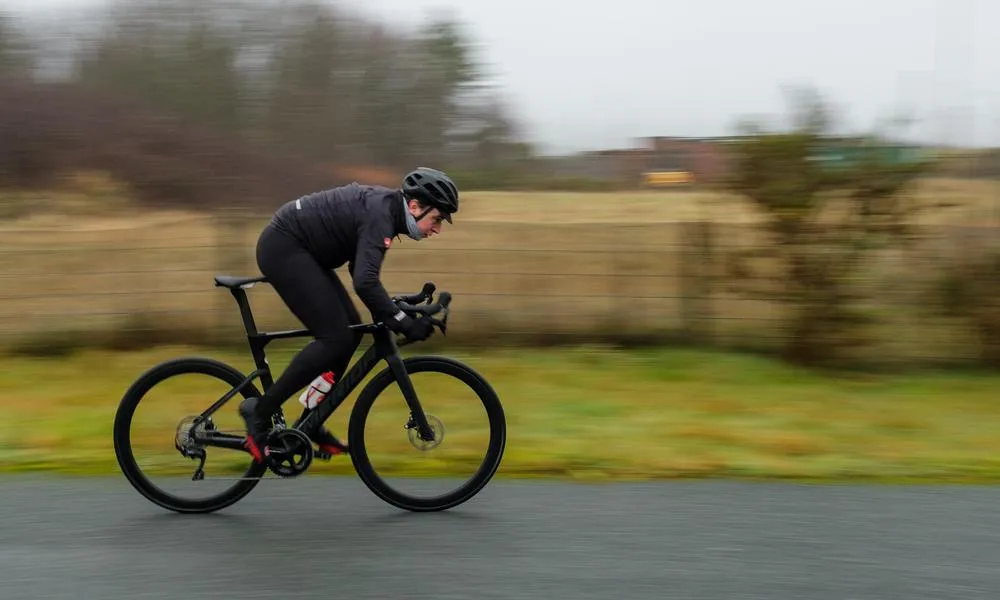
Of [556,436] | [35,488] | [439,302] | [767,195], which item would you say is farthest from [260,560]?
[767,195]

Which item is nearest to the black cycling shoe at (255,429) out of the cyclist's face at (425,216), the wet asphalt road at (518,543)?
the wet asphalt road at (518,543)

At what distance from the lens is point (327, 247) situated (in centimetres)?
506

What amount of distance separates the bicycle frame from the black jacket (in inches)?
9.0

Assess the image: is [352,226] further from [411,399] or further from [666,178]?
[666,178]

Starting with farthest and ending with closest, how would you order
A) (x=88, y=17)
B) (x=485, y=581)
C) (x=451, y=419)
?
(x=88, y=17) < (x=451, y=419) < (x=485, y=581)

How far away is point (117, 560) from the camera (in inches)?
179

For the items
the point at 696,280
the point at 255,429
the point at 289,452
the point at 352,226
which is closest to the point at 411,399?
the point at 289,452

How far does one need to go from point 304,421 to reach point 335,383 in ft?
0.78

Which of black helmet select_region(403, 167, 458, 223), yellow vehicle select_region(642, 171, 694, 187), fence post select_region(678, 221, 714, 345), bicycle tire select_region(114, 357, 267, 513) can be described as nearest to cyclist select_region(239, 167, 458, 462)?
black helmet select_region(403, 167, 458, 223)

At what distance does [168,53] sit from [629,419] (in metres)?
7.46

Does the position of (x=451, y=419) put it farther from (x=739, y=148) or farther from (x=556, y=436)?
(x=739, y=148)

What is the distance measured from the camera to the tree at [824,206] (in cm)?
853

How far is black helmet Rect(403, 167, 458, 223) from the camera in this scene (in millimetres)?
4957

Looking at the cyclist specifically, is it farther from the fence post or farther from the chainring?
the fence post
